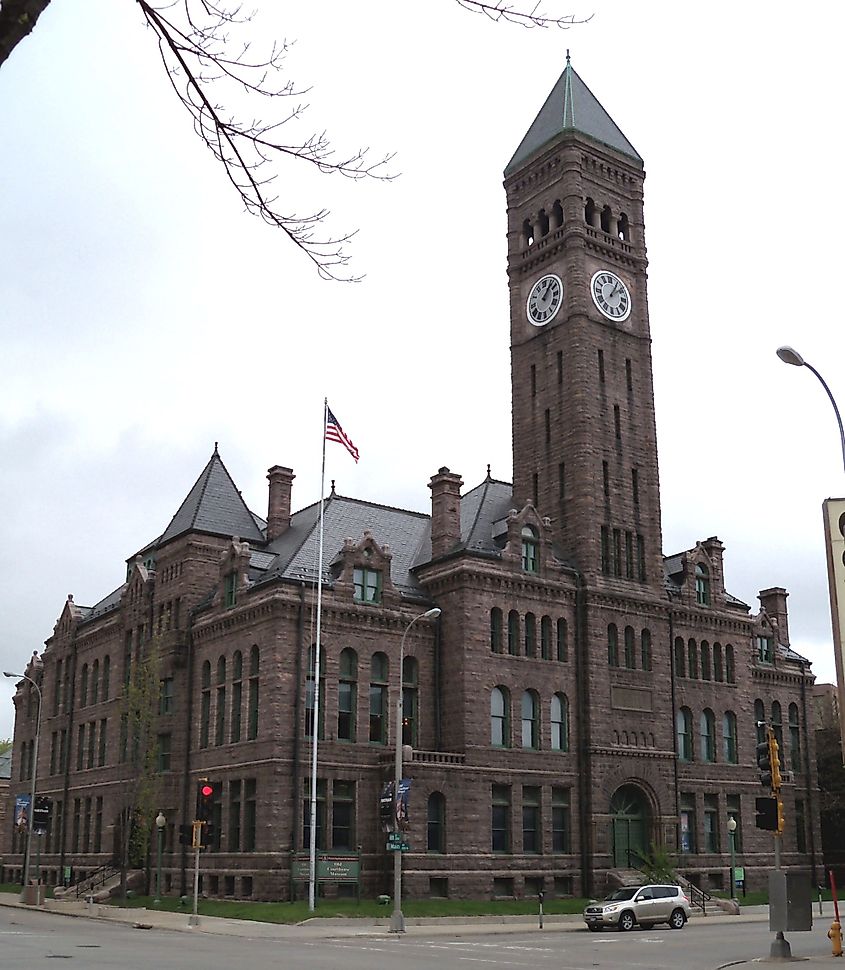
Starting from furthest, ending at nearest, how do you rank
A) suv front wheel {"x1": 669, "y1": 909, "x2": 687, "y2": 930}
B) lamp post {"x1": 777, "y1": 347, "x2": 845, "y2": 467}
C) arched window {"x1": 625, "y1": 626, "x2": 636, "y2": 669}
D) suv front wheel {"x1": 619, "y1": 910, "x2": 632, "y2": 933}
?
arched window {"x1": 625, "y1": 626, "x2": 636, "y2": 669}, suv front wheel {"x1": 669, "y1": 909, "x2": 687, "y2": 930}, suv front wheel {"x1": 619, "y1": 910, "x2": 632, "y2": 933}, lamp post {"x1": 777, "y1": 347, "x2": 845, "y2": 467}

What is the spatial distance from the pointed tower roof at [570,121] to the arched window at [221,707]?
31.3 metres

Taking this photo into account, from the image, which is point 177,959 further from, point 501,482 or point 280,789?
point 501,482

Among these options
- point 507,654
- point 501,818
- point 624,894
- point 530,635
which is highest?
point 530,635

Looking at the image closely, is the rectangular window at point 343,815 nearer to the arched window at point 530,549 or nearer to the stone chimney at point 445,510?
the stone chimney at point 445,510

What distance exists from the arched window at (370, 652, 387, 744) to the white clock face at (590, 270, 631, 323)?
21.5m

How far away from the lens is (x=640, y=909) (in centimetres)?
4266

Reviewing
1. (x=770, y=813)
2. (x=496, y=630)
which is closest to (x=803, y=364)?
(x=770, y=813)

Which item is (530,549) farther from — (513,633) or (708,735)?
(708,735)

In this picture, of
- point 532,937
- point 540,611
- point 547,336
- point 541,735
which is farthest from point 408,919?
point 547,336

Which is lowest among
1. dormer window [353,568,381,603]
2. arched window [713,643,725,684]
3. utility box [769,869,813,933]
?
utility box [769,869,813,933]

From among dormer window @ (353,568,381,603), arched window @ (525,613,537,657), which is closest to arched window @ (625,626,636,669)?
arched window @ (525,613,537,657)

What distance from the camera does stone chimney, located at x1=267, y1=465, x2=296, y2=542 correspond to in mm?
60906

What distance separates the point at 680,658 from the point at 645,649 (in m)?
2.91

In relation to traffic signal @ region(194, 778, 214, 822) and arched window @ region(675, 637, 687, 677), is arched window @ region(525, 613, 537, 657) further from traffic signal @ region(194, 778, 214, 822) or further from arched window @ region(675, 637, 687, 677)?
traffic signal @ region(194, 778, 214, 822)
